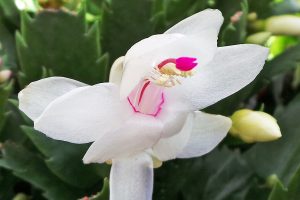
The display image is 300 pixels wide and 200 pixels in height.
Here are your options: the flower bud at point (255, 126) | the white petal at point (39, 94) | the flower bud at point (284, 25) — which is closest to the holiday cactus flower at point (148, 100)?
the white petal at point (39, 94)

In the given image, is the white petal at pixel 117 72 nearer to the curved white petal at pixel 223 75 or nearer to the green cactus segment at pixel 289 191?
the curved white petal at pixel 223 75

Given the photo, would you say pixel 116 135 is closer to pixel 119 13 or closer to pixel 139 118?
pixel 139 118

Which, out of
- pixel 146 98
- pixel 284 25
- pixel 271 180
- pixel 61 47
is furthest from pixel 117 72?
pixel 284 25

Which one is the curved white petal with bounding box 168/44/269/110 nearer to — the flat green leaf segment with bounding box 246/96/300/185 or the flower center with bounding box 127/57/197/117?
the flower center with bounding box 127/57/197/117

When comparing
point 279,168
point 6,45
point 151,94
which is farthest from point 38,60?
point 279,168

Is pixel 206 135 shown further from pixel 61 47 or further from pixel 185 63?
pixel 61 47

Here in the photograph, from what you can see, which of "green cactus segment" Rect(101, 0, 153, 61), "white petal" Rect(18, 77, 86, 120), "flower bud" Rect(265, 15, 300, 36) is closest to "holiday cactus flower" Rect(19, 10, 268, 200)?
"white petal" Rect(18, 77, 86, 120)
